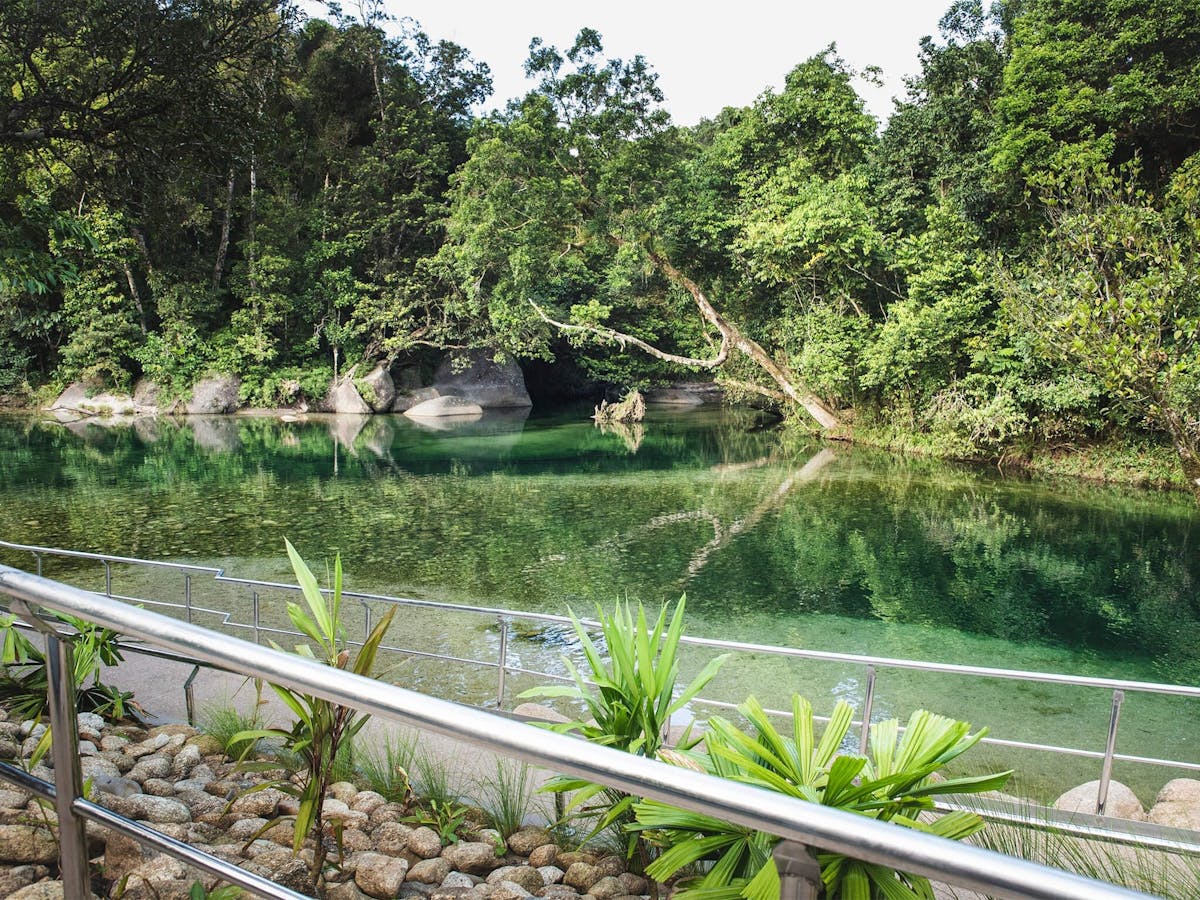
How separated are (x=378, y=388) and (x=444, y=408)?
3.01m

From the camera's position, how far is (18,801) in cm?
284

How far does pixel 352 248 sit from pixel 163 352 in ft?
29.3

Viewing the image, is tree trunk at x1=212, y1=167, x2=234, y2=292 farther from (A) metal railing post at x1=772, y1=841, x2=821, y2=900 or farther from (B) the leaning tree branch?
(A) metal railing post at x1=772, y1=841, x2=821, y2=900

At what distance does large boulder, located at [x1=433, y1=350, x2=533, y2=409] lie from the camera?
3947 cm

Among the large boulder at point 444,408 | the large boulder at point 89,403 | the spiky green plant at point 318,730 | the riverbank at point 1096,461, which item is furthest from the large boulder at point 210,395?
the spiky green plant at point 318,730

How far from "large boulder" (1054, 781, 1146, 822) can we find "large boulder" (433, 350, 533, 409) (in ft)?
114

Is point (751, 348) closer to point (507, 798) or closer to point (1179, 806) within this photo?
point (1179, 806)

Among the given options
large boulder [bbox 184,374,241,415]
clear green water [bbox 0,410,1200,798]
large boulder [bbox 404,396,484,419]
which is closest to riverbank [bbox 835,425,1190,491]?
clear green water [bbox 0,410,1200,798]

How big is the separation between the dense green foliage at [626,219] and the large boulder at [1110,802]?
30.9ft

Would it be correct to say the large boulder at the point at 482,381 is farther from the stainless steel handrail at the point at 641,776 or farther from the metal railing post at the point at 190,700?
the stainless steel handrail at the point at 641,776

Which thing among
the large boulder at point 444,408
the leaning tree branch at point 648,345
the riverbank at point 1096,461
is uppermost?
the leaning tree branch at point 648,345

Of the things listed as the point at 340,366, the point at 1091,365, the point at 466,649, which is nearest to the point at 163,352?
the point at 340,366

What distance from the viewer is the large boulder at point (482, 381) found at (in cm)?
3947

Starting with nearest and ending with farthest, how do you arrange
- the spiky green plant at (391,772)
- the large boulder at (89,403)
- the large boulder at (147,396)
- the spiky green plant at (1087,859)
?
1. the spiky green plant at (1087,859)
2. the spiky green plant at (391,772)
3. the large boulder at (89,403)
4. the large boulder at (147,396)
